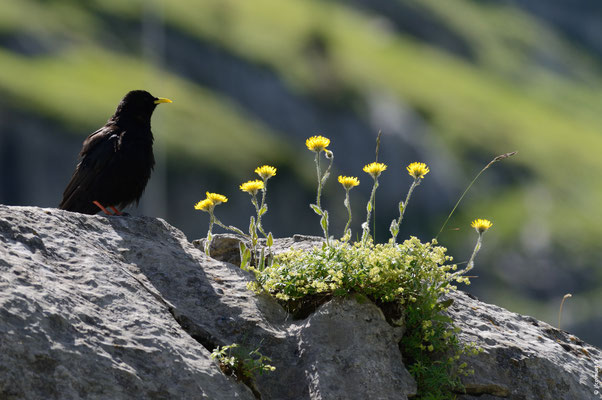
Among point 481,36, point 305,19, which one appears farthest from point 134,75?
point 481,36

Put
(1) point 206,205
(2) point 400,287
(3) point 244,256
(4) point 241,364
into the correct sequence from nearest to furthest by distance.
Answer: (4) point 241,364 < (2) point 400,287 < (3) point 244,256 < (1) point 206,205

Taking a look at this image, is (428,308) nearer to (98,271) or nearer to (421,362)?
(421,362)

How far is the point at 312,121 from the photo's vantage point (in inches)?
4525

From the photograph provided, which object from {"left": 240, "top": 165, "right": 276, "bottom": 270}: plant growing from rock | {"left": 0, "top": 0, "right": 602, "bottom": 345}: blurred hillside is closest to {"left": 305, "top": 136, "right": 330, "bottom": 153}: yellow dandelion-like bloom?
{"left": 240, "top": 165, "right": 276, "bottom": 270}: plant growing from rock

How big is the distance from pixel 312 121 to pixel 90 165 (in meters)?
106

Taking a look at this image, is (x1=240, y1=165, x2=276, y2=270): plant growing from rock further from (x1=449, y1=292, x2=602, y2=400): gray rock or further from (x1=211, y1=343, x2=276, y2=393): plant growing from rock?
(x1=449, y1=292, x2=602, y2=400): gray rock

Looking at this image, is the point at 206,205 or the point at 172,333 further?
the point at 206,205

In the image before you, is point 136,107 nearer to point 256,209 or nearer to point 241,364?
point 256,209

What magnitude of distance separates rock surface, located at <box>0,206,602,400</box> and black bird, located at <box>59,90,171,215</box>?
7.52ft

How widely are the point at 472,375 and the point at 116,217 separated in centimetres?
320

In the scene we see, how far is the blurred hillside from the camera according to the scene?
8831 centimetres

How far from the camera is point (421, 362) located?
6.65 m

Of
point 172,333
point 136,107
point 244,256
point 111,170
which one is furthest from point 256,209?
point 136,107

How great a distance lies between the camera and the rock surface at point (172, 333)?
213 inches
